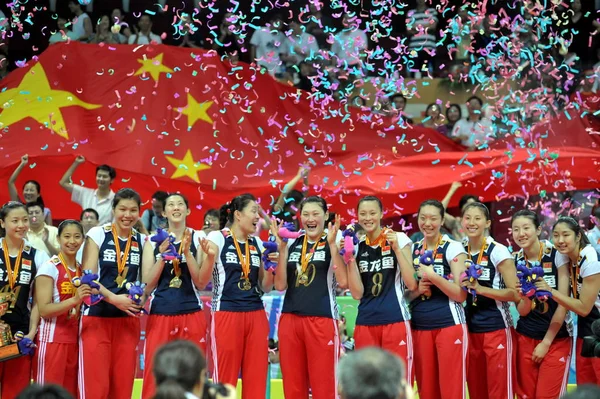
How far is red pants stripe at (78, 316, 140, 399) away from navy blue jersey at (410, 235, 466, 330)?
7.08ft

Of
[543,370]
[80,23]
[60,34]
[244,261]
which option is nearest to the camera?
[543,370]

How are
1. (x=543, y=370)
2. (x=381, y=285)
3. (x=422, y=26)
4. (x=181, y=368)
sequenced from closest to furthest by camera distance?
(x=181, y=368) < (x=543, y=370) < (x=381, y=285) < (x=422, y=26)

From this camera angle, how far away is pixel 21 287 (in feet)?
22.2

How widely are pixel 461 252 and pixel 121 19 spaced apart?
23.7 ft

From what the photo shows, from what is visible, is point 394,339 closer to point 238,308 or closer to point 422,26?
point 238,308

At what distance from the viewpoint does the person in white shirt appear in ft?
32.8

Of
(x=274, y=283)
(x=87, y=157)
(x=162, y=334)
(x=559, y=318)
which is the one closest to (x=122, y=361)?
(x=162, y=334)

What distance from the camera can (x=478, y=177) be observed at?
10.5 metres

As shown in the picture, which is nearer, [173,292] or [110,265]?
[110,265]

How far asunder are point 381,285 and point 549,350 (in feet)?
4.41

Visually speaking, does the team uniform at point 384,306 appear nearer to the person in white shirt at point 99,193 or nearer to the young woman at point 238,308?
the young woman at point 238,308

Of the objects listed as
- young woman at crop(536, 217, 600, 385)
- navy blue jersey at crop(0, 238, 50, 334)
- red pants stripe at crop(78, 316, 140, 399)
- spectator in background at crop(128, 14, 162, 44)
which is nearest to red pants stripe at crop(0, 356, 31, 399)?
navy blue jersey at crop(0, 238, 50, 334)

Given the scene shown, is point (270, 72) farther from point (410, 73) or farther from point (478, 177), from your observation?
point (478, 177)

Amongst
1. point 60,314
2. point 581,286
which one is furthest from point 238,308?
point 581,286
